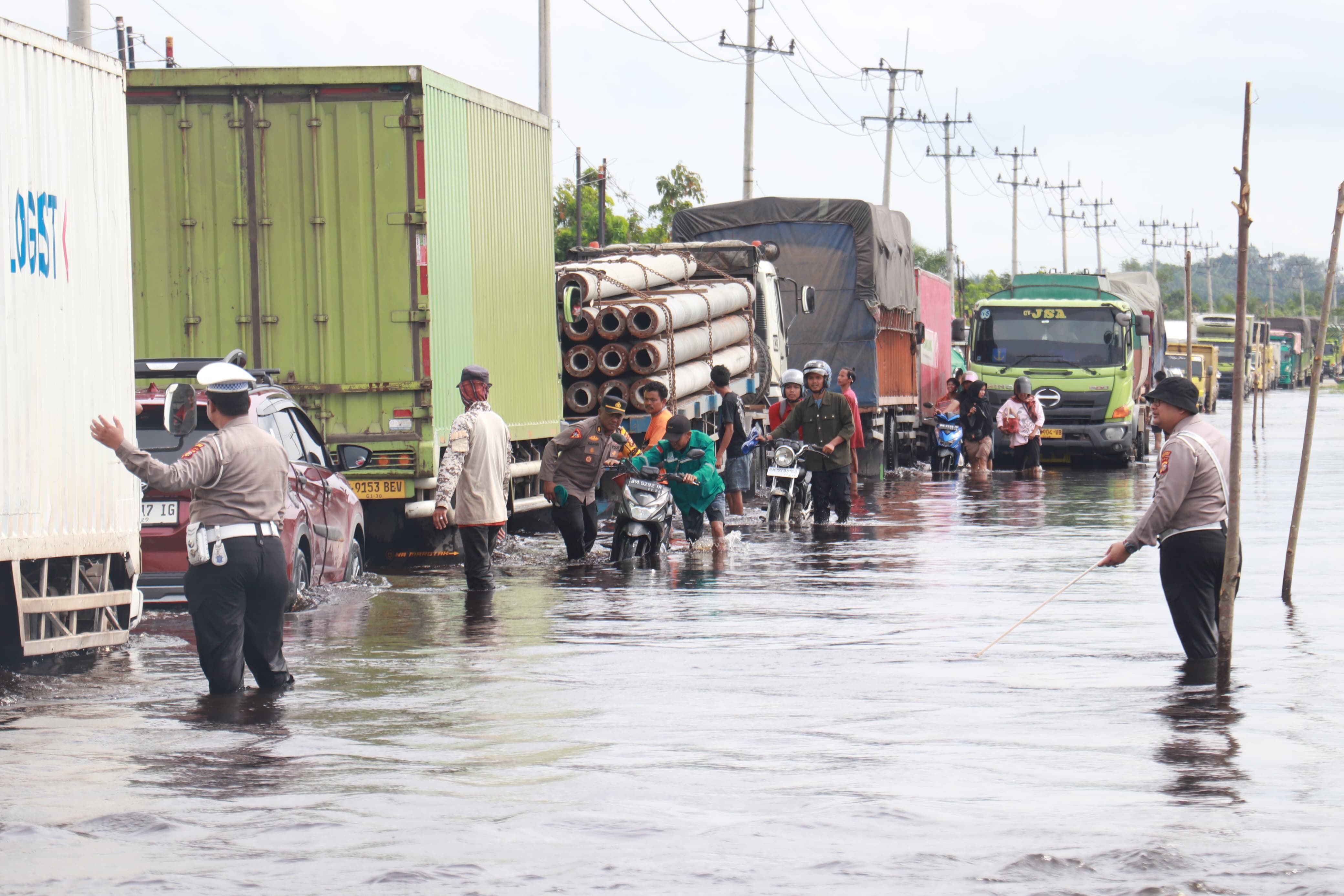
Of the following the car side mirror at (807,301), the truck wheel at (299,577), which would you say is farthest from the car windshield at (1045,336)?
the truck wheel at (299,577)

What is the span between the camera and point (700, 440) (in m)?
16.3

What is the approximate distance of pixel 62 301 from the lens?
913cm

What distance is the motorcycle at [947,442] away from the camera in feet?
103

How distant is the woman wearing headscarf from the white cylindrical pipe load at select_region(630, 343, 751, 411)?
699cm

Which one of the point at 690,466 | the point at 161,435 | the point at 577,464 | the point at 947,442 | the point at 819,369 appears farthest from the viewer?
the point at 947,442

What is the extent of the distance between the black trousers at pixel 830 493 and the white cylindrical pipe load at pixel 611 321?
2553 millimetres

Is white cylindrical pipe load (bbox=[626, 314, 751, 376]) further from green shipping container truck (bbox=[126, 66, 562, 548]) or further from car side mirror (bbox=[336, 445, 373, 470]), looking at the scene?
car side mirror (bbox=[336, 445, 373, 470])

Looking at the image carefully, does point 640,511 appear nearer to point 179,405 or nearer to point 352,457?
point 352,457

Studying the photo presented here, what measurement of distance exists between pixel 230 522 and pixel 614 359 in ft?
37.6

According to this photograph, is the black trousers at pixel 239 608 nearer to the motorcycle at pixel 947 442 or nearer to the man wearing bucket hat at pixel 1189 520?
the man wearing bucket hat at pixel 1189 520

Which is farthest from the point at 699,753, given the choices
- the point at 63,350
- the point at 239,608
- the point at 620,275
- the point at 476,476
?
the point at 620,275

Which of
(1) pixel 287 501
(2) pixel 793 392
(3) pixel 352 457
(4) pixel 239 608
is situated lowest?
(4) pixel 239 608

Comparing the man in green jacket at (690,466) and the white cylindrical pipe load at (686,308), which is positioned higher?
the white cylindrical pipe load at (686,308)

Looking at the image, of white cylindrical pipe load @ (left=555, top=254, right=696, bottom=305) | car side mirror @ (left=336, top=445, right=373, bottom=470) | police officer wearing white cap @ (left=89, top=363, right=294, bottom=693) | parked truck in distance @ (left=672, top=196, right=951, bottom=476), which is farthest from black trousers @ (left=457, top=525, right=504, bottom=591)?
parked truck in distance @ (left=672, top=196, right=951, bottom=476)
